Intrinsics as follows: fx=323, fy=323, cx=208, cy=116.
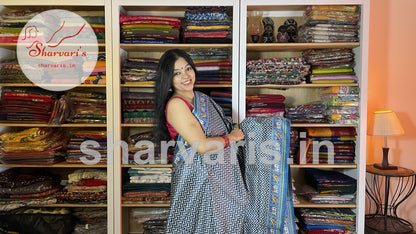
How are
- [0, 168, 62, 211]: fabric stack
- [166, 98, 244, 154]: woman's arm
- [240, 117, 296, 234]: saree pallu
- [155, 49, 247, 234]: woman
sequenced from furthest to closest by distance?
[0, 168, 62, 211]: fabric stack → [240, 117, 296, 234]: saree pallu → [155, 49, 247, 234]: woman → [166, 98, 244, 154]: woman's arm

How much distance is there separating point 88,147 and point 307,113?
1814 mm

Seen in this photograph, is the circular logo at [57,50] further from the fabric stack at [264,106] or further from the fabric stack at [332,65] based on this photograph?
the fabric stack at [332,65]

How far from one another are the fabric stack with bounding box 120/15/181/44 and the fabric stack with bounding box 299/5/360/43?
1.08m

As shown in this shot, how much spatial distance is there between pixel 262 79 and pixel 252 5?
568 mm

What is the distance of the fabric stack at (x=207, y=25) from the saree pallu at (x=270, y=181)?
882 mm

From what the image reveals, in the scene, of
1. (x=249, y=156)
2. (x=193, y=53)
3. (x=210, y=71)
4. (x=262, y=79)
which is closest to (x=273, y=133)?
(x=249, y=156)

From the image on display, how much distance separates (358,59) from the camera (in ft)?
8.27

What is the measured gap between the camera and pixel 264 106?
262 centimetres

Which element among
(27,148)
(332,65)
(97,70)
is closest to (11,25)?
(97,70)

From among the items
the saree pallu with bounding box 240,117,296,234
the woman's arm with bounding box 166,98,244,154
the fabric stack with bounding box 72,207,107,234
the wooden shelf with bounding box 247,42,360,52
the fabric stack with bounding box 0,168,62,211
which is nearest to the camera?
the woman's arm with bounding box 166,98,244,154

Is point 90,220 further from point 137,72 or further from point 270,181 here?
point 270,181

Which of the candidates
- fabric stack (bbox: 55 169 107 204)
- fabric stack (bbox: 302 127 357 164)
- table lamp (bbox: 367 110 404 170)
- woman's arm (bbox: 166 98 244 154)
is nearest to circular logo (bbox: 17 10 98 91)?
fabric stack (bbox: 55 169 107 204)

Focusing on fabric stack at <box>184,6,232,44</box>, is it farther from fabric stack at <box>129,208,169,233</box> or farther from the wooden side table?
the wooden side table

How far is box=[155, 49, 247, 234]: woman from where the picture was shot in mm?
1800
